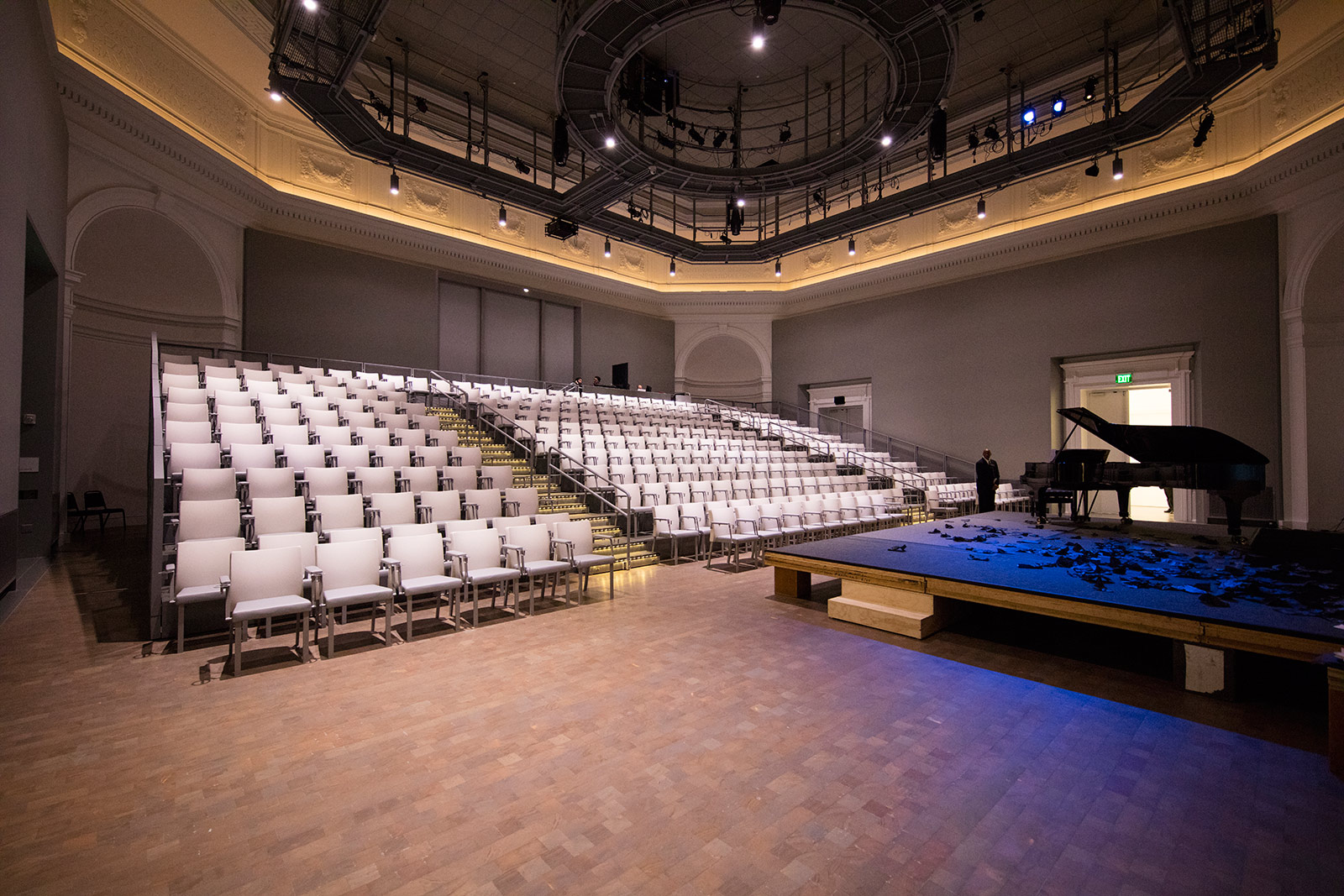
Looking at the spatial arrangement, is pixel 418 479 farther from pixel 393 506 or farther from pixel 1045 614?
pixel 1045 614

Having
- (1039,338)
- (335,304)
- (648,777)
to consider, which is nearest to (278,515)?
(648,777)

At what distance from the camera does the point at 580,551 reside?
5504 mm

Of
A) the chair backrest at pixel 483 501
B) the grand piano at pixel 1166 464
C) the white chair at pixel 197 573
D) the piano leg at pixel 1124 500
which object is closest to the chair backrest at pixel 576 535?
the chair backrest at pixel 483 501

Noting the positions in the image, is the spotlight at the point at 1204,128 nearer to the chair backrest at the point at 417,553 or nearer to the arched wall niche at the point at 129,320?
the chair backrest at the point at 417,553

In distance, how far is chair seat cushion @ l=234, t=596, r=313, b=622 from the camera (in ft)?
11.5

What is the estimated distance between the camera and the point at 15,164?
4.87m

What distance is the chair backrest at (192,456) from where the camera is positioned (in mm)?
5047

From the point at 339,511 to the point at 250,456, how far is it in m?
1.33

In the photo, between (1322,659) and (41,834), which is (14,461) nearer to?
(41,834)

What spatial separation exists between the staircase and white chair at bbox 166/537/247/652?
3.20 meters

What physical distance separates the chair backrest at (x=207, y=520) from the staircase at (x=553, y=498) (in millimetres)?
3101

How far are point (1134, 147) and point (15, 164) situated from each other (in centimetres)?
1634

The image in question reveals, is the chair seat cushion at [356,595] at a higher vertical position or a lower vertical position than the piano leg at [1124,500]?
lower

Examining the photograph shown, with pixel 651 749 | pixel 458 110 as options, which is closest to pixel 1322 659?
pixel 651 749
